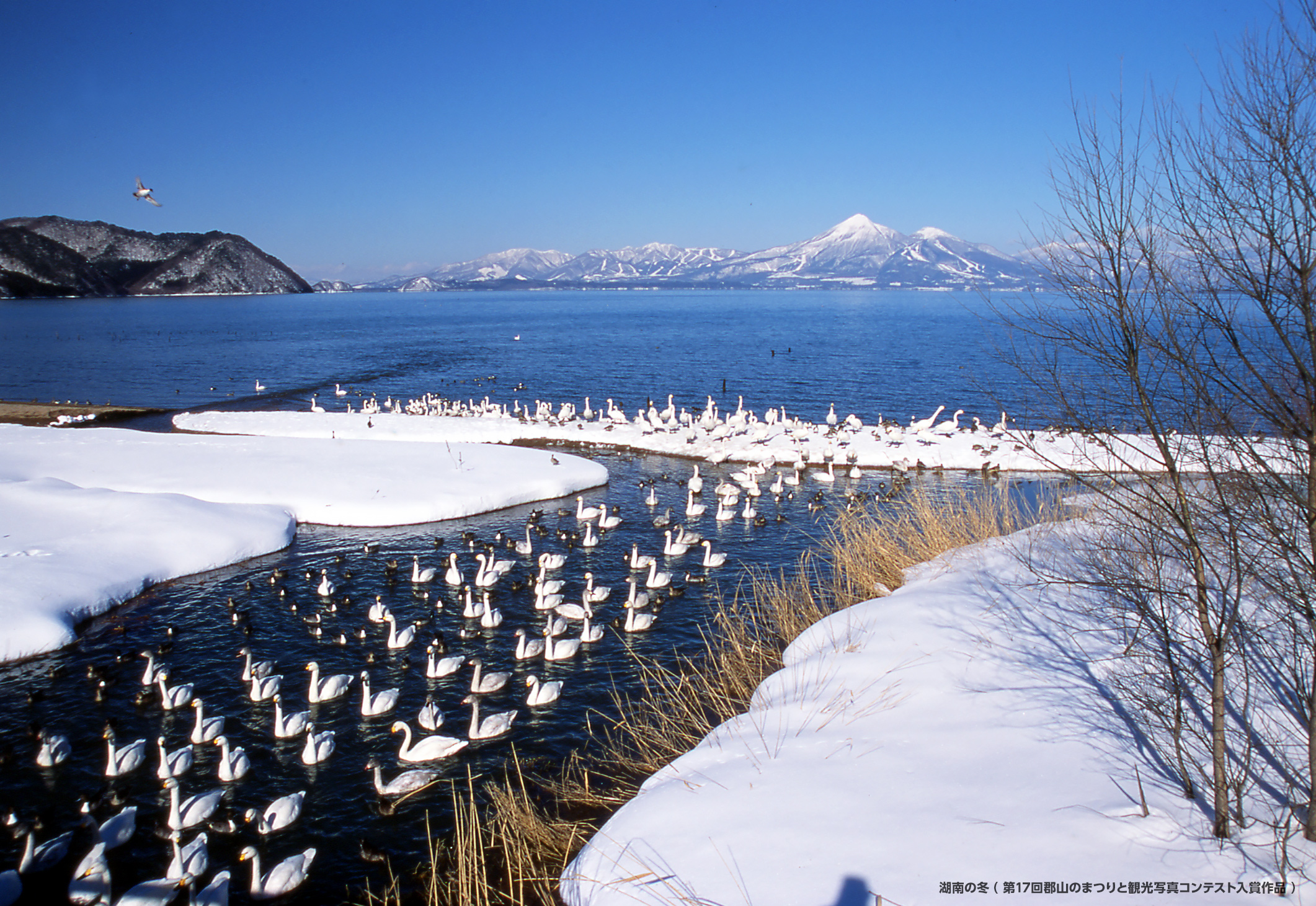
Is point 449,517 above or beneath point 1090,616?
beneath

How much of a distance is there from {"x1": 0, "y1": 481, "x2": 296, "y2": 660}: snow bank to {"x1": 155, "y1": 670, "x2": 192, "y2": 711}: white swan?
4011 mm

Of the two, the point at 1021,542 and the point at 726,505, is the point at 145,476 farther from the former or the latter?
the point at 1021,542

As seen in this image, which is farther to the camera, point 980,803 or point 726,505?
point 726,505

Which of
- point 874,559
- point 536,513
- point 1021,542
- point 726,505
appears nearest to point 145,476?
point 536,513

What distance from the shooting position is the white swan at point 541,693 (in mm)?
14859

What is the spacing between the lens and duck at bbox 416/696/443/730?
13781mm

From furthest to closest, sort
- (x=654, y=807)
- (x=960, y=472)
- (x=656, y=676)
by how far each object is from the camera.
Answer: (x=960, y=472) < (x=656, y=676) < (x=654, y=807)

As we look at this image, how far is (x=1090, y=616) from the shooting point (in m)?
11.8

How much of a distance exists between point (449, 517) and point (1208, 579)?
71.2 feet

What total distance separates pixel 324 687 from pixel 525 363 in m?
67.3

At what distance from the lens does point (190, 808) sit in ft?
37.2

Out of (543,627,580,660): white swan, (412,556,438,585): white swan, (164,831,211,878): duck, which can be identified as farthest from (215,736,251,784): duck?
(412,556,438,585): white swan

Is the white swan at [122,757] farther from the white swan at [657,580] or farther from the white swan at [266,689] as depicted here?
the white swan at [657,580]

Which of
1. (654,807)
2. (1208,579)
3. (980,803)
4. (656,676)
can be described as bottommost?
(656,676)
